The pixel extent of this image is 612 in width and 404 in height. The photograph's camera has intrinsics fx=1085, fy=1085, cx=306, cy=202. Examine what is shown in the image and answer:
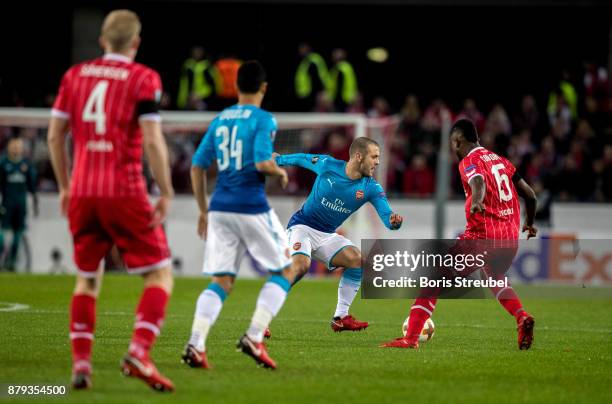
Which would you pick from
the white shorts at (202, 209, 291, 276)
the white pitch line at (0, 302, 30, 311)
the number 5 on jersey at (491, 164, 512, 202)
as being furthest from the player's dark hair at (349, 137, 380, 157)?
the white pitch line at (0, 302, 30, 311)

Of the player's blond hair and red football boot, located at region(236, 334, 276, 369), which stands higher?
the player's blond hair

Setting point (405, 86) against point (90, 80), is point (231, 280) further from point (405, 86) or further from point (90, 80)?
point (405, 86)

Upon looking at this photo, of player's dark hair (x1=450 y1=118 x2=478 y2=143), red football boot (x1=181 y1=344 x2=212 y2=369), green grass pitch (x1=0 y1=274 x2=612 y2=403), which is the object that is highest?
player's dark hair (x1=450 y1=118 x2=478 y2=143)

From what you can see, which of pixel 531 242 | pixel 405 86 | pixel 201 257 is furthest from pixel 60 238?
pixel 405 86

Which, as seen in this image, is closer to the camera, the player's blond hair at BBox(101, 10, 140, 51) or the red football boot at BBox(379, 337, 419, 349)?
the player's blond hair at BBox(101, 10, 140, 51)

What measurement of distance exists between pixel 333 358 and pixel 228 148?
2132mm

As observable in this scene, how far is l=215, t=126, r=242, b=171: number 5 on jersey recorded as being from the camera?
8.06 meters

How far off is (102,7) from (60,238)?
25.9ft

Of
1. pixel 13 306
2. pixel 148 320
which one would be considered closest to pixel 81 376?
pixel 148 320

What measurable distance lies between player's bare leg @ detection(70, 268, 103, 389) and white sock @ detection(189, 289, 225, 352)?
104 cm

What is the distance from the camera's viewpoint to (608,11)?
29047mm

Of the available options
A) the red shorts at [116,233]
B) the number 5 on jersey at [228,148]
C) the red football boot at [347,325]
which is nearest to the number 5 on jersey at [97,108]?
the red shorts at [116,233]

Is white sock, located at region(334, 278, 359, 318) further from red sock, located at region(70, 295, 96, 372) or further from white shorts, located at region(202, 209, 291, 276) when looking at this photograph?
red sock, located at region(70, 295, 96, 372)

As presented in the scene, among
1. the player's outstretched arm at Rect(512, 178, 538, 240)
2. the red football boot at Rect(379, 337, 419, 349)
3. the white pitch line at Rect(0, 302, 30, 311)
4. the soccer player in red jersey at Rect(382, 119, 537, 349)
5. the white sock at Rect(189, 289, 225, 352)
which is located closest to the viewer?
the white sock at Rect(189, 289, 225, 352)
